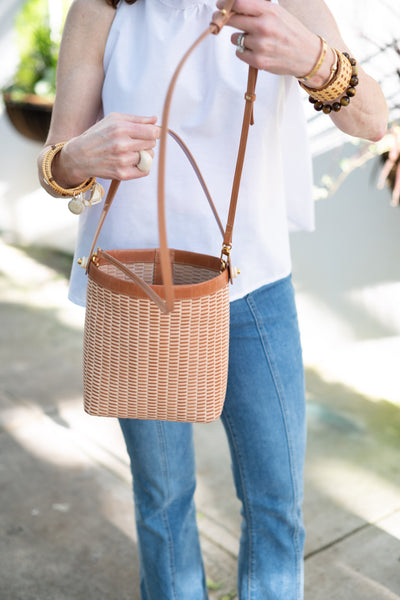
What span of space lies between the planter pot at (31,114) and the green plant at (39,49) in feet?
0.39

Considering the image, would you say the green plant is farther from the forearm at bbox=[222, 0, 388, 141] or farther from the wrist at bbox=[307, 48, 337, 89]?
the wrist at bbox=[307, 48, 337, 89]

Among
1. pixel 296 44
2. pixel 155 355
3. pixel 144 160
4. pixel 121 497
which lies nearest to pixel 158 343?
pixel 155 355

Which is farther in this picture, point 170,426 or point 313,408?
point 313,408

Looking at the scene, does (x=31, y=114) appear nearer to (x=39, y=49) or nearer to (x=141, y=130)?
(x=39, y=49)

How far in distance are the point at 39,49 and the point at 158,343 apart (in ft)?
15.5

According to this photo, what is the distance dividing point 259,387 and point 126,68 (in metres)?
0.71

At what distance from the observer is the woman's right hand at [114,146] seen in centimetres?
116

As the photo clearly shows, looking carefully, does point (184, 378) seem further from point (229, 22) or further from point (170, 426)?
point (229, 22)

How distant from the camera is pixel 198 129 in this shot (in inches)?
52.2

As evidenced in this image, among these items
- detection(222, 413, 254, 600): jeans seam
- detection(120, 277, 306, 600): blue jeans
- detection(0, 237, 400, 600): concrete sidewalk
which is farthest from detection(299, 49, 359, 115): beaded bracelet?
detection(0, 237, 400, 600): concrete sidewalk

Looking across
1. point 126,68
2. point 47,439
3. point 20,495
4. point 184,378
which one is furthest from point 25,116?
point 184,378

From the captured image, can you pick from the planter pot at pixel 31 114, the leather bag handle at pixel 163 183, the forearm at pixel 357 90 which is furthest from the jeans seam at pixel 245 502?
the planter pot at pixel 31 114

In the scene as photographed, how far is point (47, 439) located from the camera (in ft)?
9.17

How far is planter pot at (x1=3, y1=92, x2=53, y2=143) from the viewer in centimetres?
492
